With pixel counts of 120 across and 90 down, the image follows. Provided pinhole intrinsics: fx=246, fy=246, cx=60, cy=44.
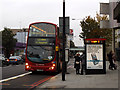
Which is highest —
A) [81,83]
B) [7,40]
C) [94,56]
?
[7,40]

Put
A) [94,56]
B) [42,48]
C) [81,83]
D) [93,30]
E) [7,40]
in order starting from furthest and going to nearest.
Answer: [7,40] < [93,30] < [42,48] < [94,56] < [81,83]

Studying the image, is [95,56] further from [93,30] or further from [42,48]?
[93,30]

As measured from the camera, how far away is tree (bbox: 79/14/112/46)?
147ft

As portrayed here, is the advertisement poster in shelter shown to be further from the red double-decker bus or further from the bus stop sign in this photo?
the red double-decker bus

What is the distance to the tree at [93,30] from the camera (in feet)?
147

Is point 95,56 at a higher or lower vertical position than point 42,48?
lower

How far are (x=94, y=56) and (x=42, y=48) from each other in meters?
3.91

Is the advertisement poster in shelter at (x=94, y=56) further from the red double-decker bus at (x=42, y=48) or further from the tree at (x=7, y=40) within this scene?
the tree at (x=7, y=40)

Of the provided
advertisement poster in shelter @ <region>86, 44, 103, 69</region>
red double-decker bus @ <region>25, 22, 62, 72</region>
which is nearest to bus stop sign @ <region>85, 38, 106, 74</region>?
advertisement poster in shelter @ <region>86, 44, 103, 69</region>

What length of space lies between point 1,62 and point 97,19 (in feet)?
79.0

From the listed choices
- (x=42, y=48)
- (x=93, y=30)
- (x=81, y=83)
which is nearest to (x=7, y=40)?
(x=93, y=30)

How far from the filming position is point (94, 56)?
17.8m

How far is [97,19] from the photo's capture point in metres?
49.4

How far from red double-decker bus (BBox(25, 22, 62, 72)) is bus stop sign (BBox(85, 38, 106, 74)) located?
93.9 inches
